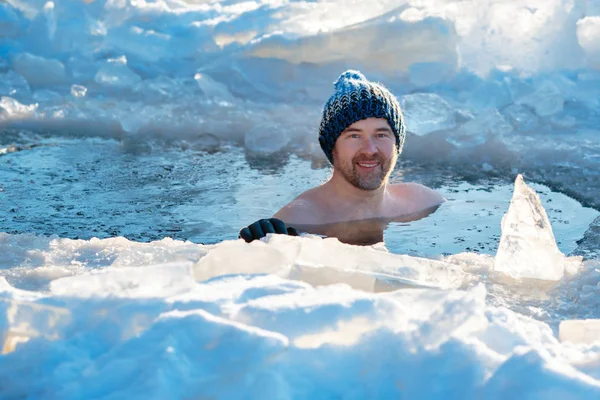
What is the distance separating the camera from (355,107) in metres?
4.28

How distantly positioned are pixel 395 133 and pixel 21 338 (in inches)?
120

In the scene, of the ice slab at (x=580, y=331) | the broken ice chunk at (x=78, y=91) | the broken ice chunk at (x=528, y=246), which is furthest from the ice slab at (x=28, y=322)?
the broken ice chunk at (x=78, y=91)

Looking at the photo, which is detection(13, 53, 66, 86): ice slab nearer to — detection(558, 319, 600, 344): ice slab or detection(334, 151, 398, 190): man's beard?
detection(334, 151, 398, 190): man's beard

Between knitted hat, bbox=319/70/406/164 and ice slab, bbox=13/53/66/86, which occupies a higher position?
ice slab, bbox=13/53/66/86

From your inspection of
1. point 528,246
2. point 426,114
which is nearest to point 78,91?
point 426,114

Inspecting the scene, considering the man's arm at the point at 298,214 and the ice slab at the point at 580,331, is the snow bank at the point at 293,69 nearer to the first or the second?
the man's arm at the point at 298,214

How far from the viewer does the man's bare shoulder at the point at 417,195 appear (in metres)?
4.68

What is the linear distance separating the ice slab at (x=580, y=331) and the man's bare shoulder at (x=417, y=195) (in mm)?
2712

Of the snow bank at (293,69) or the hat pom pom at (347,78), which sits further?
the snow bank at (293,69)

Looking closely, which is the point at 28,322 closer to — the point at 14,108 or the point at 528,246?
the point at 528,246

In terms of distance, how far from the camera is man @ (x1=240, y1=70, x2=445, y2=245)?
13.8 ft

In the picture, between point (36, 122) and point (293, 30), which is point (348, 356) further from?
point (293, 30)

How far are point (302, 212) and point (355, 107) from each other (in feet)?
2.18

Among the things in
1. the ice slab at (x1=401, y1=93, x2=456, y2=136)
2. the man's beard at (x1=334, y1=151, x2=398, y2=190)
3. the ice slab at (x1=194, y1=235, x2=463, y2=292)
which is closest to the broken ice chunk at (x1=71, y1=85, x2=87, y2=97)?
the ice slab at (x1=401, y1=93, x2=456, y2=136)
